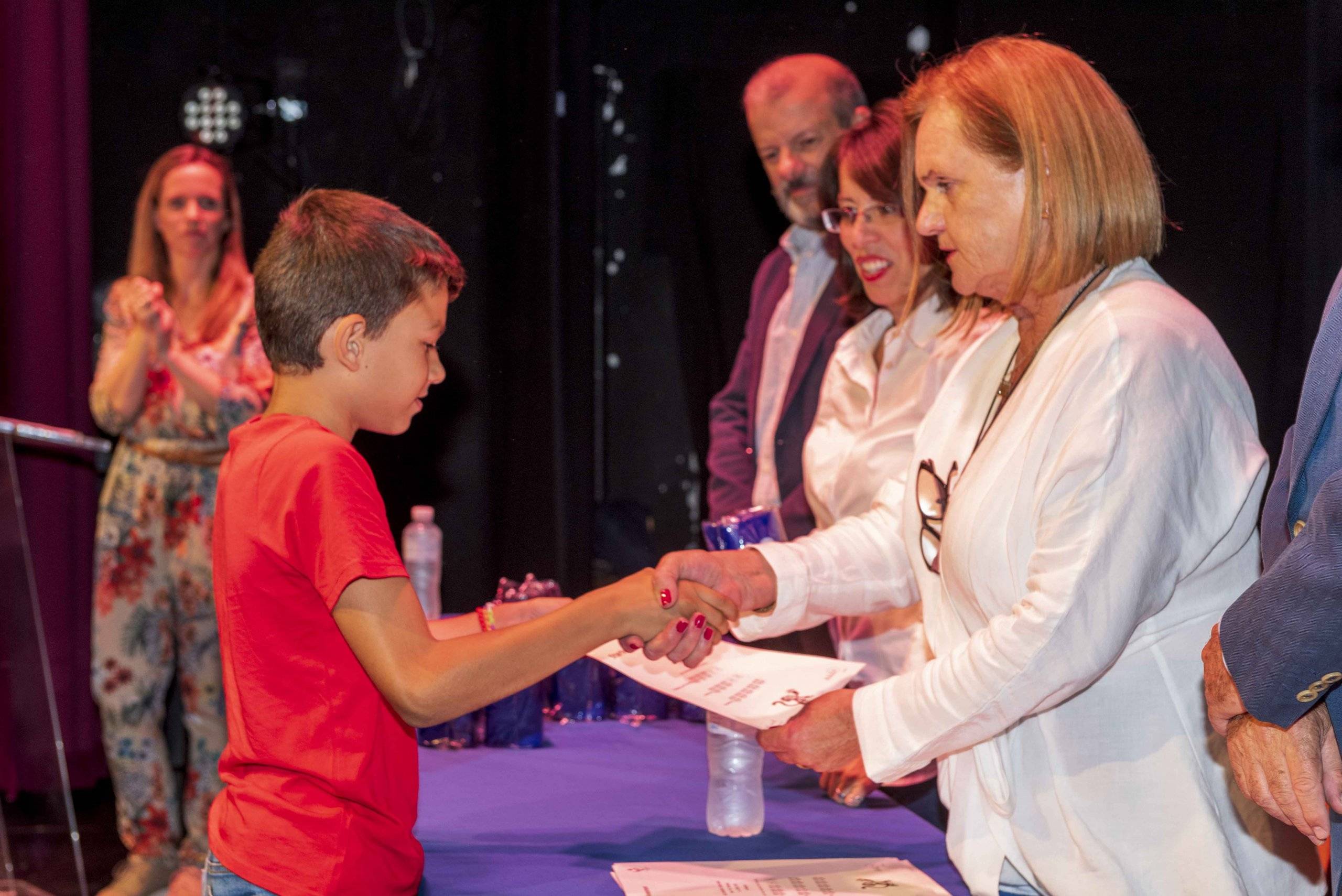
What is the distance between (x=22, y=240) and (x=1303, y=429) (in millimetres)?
4055

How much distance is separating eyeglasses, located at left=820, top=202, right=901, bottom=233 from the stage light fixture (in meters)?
2.26

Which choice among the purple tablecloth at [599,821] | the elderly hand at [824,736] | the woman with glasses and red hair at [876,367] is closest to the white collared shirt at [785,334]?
the woman with glasses and red hair at [876,367]

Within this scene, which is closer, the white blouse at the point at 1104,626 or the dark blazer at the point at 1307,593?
the dark blazer at the point at 1307,593

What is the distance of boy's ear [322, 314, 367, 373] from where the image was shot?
1578 millimetres

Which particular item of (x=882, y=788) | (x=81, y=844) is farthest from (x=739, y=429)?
(x=81, y=844)

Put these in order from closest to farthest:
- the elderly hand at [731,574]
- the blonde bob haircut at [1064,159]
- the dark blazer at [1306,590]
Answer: the dark blazer at [1306,590] → the blonde bob haircut at [1064,159] → the elderly hand at [731,574]

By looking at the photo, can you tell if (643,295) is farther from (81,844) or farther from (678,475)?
(81,844)

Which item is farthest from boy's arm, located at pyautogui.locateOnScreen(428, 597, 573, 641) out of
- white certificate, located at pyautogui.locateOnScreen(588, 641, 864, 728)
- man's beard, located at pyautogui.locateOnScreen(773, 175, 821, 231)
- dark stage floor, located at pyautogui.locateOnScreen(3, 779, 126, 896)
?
dark stage floor, located at pyautogui.locateOnScreen(3, 779, 126, 896)

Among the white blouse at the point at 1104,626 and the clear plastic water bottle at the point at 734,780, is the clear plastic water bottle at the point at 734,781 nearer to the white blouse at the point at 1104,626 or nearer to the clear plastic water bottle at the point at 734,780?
the clear plastic water bottle at the point at 734,780

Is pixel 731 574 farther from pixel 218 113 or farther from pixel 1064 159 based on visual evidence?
pixel 218 113

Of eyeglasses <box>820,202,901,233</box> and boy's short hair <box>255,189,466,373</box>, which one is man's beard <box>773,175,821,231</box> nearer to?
eyeglasses <box>820,202,901,233</box>

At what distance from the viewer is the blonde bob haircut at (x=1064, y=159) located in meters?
1.53

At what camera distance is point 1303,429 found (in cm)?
130

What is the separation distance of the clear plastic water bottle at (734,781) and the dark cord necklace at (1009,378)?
1.70ft
